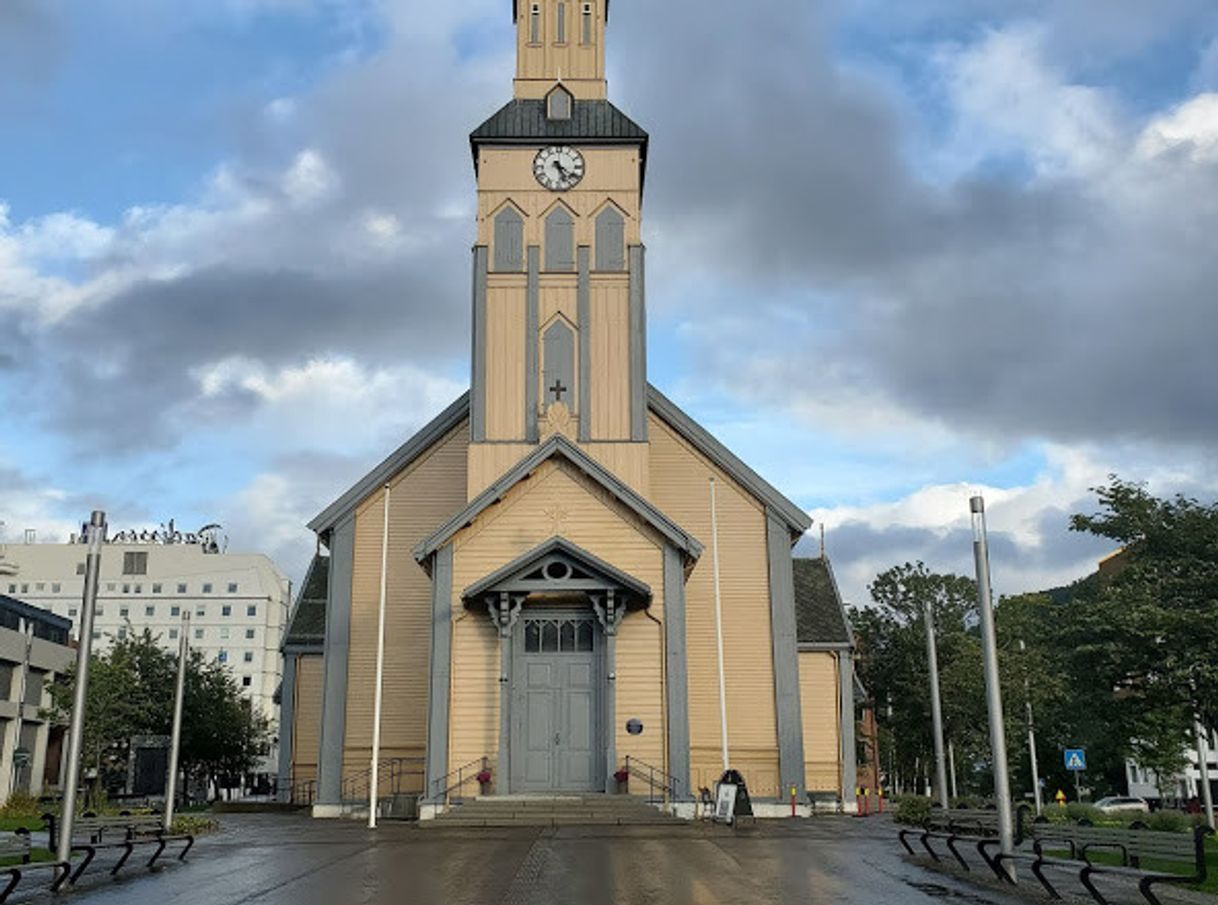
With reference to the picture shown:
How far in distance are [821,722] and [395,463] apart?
1562cm

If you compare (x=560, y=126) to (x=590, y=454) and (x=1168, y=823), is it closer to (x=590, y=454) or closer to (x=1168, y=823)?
(x=590, y=454)

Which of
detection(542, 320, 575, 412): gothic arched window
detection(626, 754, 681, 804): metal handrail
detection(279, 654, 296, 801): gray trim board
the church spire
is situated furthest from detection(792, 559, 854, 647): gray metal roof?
the church spire

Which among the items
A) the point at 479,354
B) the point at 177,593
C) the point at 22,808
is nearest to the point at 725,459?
the point at 479,354

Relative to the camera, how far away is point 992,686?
57.0 feet

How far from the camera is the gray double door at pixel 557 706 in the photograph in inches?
1155

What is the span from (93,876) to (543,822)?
1097cm

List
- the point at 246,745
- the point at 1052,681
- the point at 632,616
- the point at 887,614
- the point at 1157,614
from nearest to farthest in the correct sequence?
the point at 1157,614 → the point at 632,616 → the point at 1052,681 → the point at 887,614 → the point at 246,745

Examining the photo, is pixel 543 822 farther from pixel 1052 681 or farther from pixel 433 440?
pixel 1052 681

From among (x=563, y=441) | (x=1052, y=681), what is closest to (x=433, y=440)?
(x=563, y=441)

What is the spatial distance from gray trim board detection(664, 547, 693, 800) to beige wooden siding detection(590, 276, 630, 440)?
5137 millimetres

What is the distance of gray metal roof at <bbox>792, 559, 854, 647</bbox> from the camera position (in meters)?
38.3

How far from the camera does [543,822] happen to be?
86.0ft

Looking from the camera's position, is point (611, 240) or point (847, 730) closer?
point (611, 240)

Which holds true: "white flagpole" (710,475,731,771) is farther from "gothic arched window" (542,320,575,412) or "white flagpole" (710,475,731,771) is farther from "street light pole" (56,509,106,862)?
"street light pole" (56,509,106,862)
